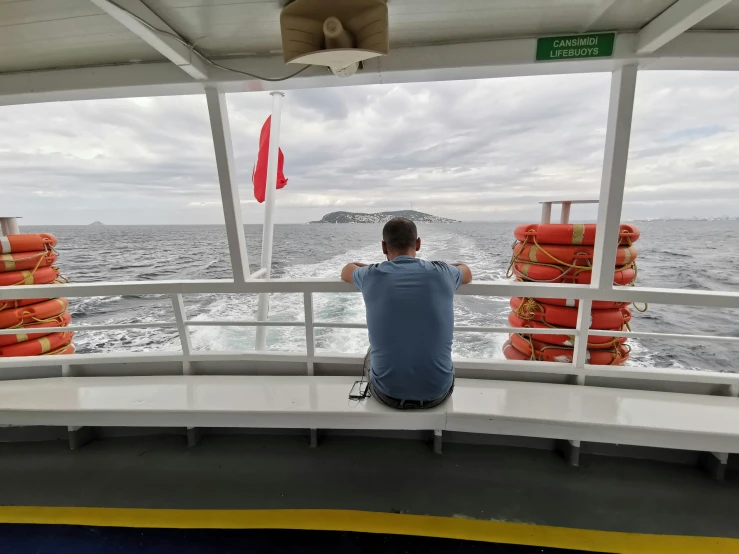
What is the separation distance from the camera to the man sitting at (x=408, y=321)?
1.55 m

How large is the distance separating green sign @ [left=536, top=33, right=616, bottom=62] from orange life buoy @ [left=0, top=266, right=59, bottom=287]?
202 inches

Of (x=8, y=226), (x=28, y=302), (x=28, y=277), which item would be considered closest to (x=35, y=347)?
(x=28, y=302)

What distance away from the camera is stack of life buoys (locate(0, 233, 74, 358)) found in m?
3.47

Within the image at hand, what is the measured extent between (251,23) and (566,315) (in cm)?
298

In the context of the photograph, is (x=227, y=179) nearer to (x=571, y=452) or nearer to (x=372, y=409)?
(x=372, y=409)

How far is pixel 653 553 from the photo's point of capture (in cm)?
143

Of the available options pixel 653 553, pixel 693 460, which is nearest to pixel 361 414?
pixel 653 553

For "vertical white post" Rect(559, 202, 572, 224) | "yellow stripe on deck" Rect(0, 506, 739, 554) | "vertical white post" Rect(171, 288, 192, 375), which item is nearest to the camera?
"yellow stripe on deck" Rect(0, 506, 739, 554)

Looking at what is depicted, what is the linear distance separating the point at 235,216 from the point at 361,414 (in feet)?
5.36

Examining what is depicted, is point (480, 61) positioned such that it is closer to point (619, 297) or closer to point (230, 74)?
point (230, 74)

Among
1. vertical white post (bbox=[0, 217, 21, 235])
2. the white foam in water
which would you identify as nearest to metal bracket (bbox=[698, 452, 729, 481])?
the white foam in water

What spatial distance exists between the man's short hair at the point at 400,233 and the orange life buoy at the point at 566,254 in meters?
1.57

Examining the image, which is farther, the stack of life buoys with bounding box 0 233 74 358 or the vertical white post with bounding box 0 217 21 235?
the vertical white post with bounding box 0 217 21 235

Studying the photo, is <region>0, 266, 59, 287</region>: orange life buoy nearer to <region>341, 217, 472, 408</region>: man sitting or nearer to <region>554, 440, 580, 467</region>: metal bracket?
<region>341, 217, 472, 408</region>: man sitting
